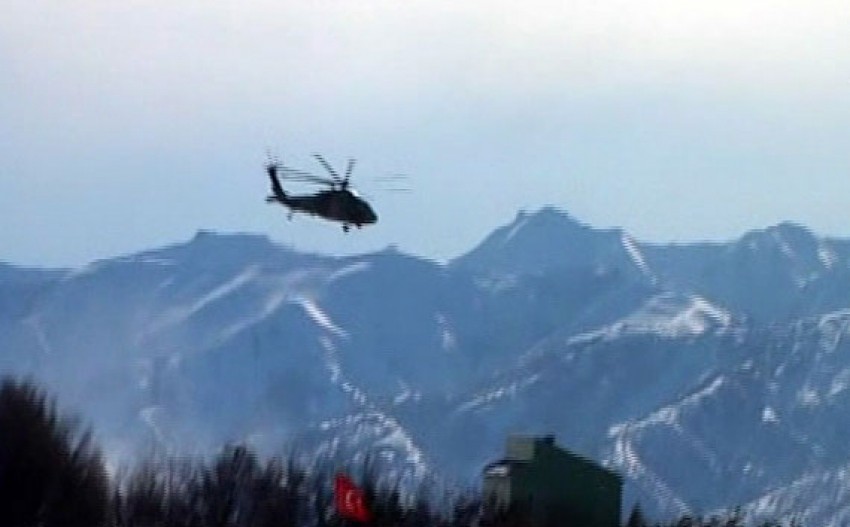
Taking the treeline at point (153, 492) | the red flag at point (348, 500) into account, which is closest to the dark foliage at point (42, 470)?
the treeline at point (153, 492)

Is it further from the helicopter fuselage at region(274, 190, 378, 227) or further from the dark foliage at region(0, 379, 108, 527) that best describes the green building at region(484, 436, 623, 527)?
the helicopter fuselage at region(274, 190, 378, 227)

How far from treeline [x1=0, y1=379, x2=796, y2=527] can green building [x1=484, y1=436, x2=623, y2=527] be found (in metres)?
1.36

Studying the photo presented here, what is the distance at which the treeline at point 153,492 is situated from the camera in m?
76.2

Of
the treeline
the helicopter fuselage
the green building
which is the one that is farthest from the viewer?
the green building

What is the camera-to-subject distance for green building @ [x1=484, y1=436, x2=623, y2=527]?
90688 mm

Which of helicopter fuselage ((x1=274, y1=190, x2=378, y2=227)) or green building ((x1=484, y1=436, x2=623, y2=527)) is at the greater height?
helicopter fuselage ((x1=274, y1=190, x2=378, y2=227))

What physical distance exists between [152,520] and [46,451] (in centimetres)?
482

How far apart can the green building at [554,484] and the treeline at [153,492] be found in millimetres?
1356

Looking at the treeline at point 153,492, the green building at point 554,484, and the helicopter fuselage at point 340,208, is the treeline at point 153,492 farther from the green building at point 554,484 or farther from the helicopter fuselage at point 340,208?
the helicopter fuselage at point 340,208

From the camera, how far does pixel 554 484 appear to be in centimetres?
9369

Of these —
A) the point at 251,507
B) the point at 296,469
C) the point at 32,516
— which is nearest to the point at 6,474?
the point at 32,516

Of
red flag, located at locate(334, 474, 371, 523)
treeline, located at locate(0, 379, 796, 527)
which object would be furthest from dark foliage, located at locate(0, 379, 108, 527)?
red flag, located at locate(334, 474, 371, 523)

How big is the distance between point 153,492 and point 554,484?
16.6m

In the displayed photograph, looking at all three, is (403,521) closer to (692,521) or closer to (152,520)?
(152,520)
